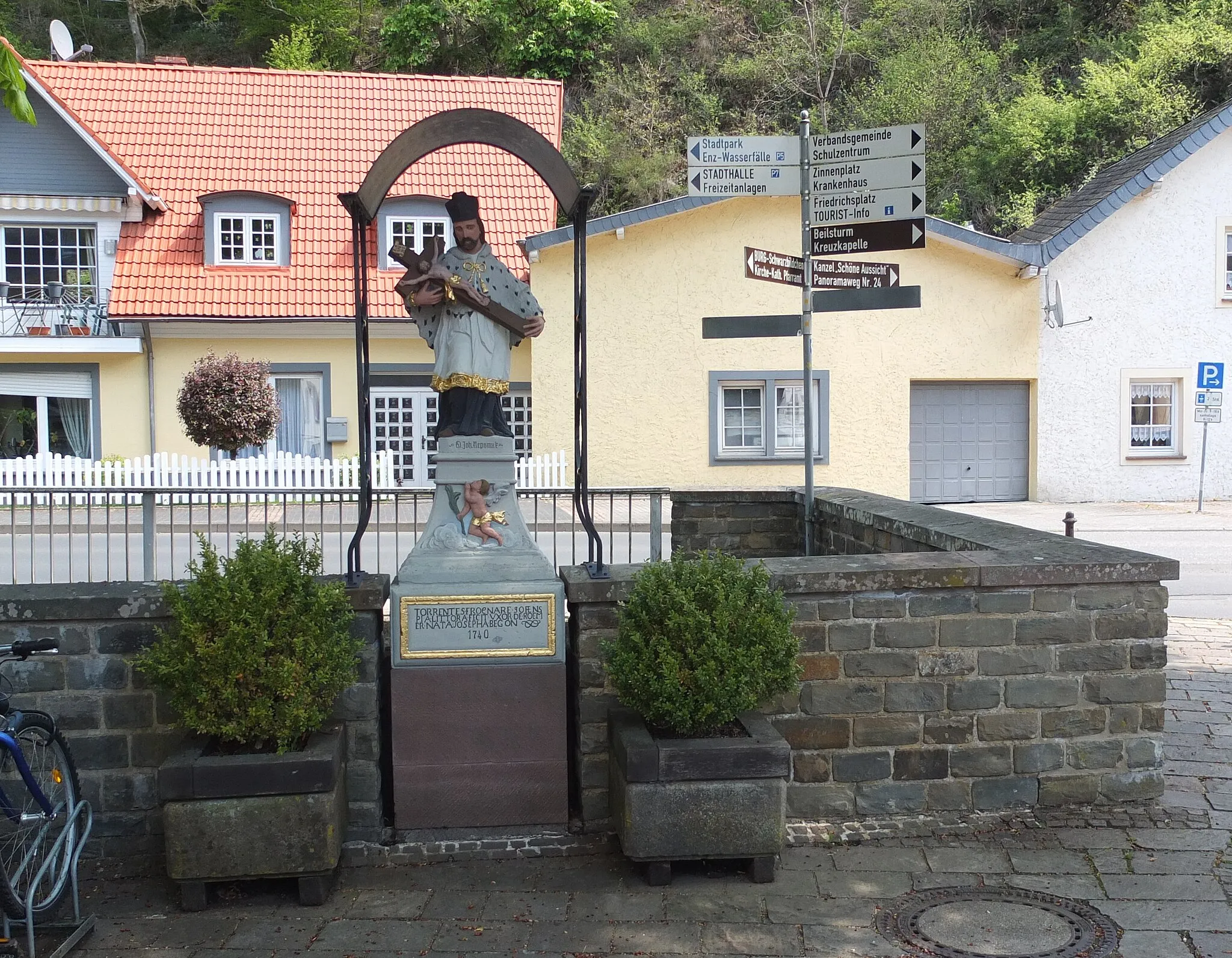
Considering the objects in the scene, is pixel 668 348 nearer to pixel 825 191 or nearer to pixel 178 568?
pixel 178 568

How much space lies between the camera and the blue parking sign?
20.9 metres

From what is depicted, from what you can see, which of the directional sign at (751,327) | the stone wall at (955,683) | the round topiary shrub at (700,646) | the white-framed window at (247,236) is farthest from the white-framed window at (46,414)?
the round topiary shrub at (700,646)

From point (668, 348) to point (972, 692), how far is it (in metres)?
16.5

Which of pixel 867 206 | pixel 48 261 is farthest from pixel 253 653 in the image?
pixel 48 261

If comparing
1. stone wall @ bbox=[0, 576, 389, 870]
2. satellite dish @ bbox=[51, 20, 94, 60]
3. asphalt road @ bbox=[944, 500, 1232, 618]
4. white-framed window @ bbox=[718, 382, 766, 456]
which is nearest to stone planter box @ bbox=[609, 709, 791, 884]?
stone wall @ bbox=[0, 576, 389, 870]

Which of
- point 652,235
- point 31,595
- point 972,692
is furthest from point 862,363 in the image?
point 31,595

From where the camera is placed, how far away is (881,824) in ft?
17.5

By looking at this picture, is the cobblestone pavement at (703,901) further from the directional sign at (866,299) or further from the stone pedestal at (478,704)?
the directional sign at (866,299)

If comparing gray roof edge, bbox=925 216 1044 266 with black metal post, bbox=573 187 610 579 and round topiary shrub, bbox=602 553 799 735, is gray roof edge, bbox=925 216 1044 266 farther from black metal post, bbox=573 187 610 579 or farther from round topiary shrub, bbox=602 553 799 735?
round topiary shrub, bbox=602 553 799 735

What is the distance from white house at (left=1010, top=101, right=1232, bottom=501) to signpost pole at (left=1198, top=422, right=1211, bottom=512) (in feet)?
0.42

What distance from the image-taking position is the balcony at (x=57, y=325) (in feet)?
71.8

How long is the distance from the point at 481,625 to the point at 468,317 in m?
1.47

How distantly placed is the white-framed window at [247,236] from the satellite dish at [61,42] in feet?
24.1

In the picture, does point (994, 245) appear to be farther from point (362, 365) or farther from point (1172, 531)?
point (362, 365)
